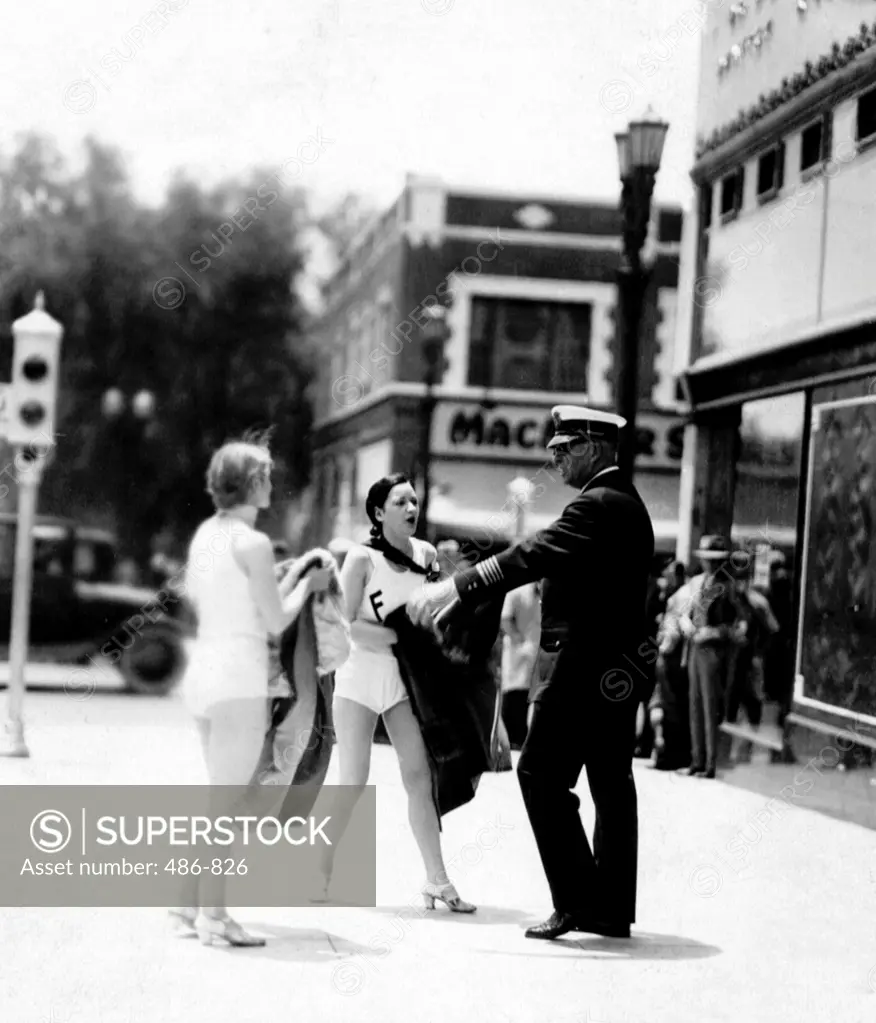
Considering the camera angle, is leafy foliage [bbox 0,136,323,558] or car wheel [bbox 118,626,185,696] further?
leafy foliage [bbox 0,136,323,558]

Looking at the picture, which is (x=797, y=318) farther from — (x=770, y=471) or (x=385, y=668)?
(x=385, y=668)

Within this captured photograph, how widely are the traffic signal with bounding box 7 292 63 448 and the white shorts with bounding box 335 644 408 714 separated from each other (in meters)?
4.20

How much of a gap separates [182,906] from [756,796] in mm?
5217

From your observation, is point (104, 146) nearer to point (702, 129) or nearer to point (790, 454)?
point (702, 129)

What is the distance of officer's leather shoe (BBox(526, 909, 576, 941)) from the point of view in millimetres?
6109

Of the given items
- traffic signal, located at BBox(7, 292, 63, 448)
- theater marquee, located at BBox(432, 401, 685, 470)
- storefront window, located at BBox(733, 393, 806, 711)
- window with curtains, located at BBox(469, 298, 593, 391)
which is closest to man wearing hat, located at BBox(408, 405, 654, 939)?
traffic signal, located at BBox(7, 292, 63, 448)

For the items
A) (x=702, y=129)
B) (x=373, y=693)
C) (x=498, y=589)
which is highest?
(x=702, y=129)

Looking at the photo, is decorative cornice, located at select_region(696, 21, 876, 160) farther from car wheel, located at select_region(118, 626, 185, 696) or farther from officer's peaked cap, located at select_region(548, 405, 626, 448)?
car wheel, located at select_region(118, 626, 185, 696)

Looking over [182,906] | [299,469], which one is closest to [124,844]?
[182,906]

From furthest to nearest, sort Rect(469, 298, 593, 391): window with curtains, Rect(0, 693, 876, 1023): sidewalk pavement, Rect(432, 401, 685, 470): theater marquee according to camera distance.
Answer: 1. Rect(469, 298, 593, 391): window with curtains
2. Rect(432, 401, 685, 470): theater marquee
3. Rect(0, 693, 876, 1023): sidewalk pavement

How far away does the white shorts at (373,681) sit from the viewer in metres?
6.57

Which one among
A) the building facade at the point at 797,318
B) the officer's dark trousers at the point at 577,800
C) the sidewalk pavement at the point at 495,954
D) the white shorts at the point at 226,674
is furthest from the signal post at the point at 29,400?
the officer's dark trousers at the point at 577,800

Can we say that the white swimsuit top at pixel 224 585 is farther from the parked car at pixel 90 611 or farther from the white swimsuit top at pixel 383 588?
the parked car at pixel 90 611

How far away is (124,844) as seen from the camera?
23.0ft
